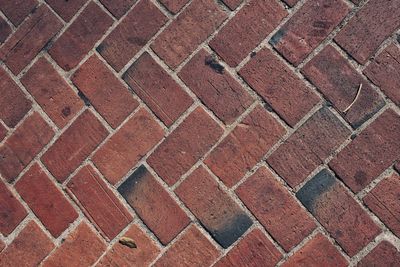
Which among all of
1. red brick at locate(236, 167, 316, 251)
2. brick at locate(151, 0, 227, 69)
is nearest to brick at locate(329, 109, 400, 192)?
red brick at locate(236, 167, 316, 251)

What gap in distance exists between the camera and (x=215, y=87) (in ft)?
3.99

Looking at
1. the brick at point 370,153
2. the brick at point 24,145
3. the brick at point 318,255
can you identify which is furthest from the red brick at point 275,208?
the brick at point 24,145

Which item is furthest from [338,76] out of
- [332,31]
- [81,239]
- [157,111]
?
[81,239]

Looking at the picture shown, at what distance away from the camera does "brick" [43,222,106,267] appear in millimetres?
1235

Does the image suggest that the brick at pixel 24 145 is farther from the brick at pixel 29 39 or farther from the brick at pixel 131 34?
the brick at pixel 131 34

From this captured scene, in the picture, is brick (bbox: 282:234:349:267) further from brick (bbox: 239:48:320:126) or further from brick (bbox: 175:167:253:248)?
brick (bbox: 239:48:320:126)

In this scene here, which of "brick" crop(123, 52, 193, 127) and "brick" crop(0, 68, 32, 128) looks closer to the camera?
"brick" crop(123, 52, 193, 127)

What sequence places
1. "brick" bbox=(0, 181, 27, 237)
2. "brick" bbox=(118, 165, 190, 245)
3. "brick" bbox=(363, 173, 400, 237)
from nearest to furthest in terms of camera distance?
"brick" bbox=(363, 173, 400, 237) < "brick" bbox=(118, 165, 190, 245) < "brick" bbox=(0, 181, 27, 237)

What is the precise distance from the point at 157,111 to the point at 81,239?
419 mm

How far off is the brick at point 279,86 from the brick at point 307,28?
0.12 feet

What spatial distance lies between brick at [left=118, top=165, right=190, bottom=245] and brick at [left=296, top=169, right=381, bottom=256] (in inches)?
13.1

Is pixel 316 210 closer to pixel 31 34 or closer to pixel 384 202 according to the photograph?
pixel 384 202

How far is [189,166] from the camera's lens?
3.96 ft

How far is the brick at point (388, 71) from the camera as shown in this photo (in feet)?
3.71
